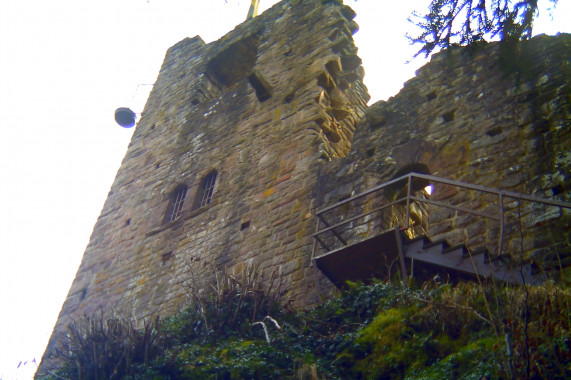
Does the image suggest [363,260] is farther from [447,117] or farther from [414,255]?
[447,117]

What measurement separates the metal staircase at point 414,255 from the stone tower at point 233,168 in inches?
17.8

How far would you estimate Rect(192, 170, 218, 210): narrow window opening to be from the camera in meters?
9.81

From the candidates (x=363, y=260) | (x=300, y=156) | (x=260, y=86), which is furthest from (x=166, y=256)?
(x=363, y=260)

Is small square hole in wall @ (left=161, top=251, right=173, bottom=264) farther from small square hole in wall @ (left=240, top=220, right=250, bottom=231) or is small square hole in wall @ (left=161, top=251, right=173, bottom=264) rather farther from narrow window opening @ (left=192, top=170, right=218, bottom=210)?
small square hole in wall @ (left=240, top=220, right=250, bottom=231)

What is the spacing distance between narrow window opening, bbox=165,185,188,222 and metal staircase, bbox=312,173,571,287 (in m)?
3.63

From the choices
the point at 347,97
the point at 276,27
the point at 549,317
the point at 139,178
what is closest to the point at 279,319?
the point at 549,317

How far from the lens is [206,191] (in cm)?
998

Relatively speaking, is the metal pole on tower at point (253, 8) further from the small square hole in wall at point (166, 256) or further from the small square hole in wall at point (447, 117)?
the small square hole in wall at point (447, 117)

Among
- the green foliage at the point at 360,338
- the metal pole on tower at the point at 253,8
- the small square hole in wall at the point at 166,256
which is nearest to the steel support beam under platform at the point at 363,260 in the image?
the green foliage at the point at 360,338

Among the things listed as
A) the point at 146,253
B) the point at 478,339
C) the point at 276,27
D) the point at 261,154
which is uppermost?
the point at 276,27

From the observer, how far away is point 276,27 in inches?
480

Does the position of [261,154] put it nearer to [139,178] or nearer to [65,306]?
[139,178]

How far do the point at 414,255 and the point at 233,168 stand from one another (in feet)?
15.3

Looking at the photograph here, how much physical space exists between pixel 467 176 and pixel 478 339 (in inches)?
112
